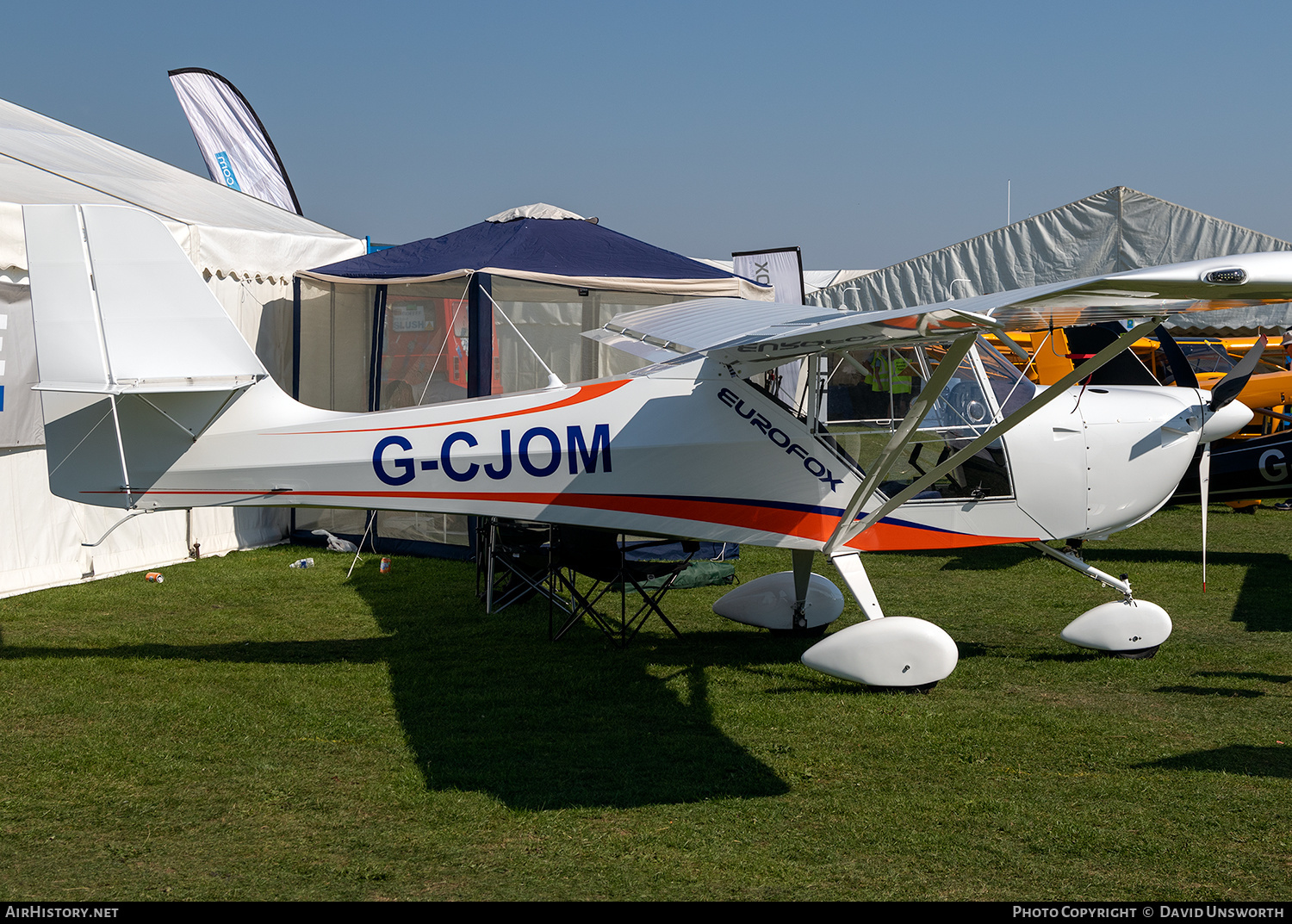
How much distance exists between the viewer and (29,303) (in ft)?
27.3

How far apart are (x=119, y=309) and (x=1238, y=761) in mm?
6010

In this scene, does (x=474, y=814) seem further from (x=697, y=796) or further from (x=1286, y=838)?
(x=1286, y=838)

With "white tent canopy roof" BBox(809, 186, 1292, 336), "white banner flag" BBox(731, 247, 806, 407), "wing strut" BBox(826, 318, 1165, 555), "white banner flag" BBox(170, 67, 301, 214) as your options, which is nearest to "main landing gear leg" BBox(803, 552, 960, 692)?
"wing strut" BBox(826, 318, 1165, 555)

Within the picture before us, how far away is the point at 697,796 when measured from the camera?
4426 millimetres

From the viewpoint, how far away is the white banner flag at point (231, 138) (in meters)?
18.7

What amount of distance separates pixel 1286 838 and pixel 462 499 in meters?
4.26

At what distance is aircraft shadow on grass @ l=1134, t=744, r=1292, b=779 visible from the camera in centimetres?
468

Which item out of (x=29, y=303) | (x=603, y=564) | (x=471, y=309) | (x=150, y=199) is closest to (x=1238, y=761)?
(x=603, y=564)

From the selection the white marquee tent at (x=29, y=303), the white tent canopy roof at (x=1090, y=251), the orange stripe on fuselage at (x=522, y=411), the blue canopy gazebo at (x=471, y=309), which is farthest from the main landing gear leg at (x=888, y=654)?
the white tent canopy roof at (x=1090, y=251)

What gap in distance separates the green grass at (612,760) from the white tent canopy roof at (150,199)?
3.48m

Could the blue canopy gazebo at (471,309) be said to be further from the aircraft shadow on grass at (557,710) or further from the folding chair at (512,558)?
the aircraft shadow on grass at (557,710)

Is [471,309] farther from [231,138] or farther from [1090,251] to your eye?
[1090,251]

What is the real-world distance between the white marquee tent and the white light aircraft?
3.40 meters
